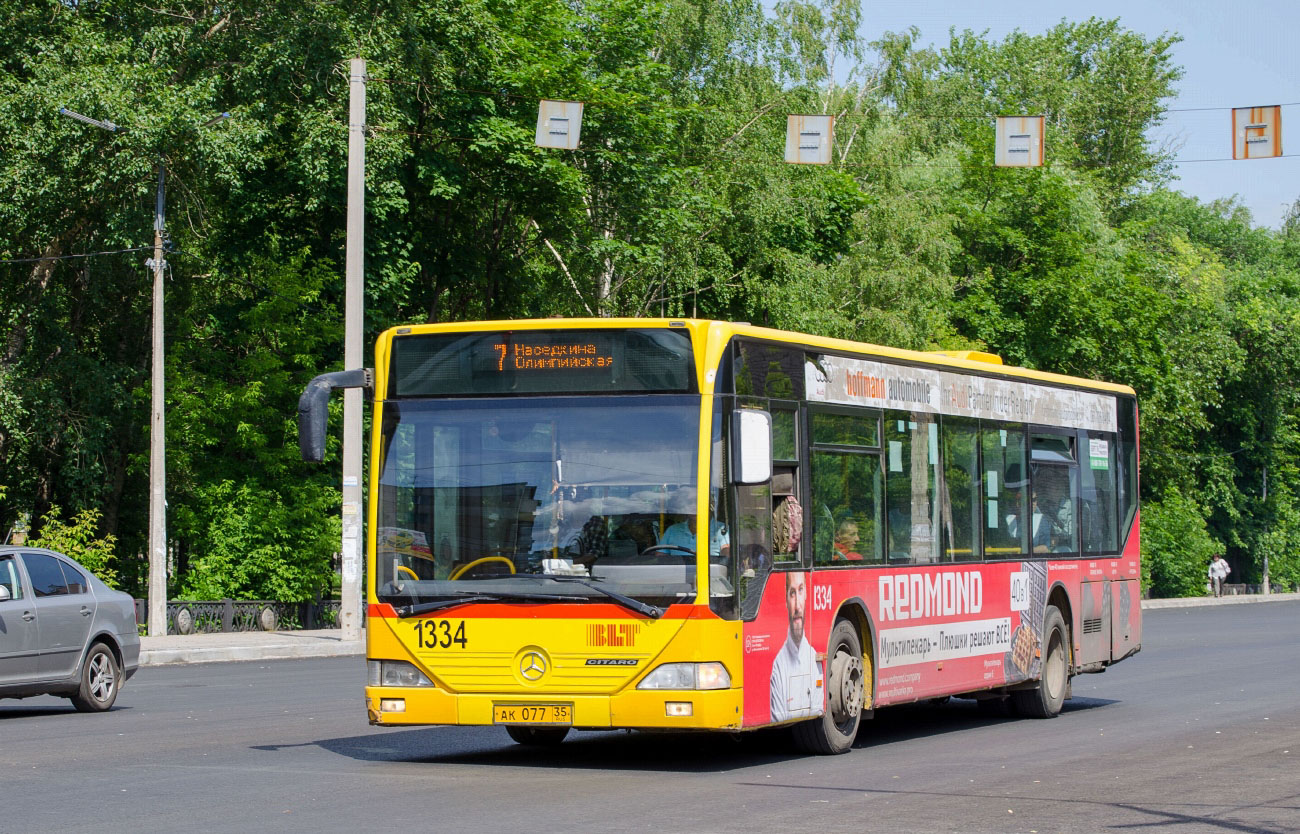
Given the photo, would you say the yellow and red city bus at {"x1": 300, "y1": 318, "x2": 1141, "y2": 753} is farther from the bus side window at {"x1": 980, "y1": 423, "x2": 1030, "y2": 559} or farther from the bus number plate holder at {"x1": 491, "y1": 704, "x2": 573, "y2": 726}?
the bus side window at {"x1": 980, "y1": 423, "x2": 1030, "y2": 559}

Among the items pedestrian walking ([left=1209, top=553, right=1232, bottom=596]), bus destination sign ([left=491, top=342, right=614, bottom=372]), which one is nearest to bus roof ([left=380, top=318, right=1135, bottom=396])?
bus destination sign ([left=491, top=342, right=614, bottom=372])

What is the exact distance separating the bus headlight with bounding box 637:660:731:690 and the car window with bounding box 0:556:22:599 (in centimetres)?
798

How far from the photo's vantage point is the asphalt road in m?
9.82

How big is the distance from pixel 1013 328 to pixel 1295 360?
21.8 m

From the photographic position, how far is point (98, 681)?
18.0m

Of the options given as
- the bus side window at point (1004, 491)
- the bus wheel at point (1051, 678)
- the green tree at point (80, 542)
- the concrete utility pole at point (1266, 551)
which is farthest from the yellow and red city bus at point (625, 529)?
the concrete utility pole at point (1266, 551)

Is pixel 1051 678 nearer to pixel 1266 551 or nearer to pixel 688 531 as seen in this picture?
pixel 688 531

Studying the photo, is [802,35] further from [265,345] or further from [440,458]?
[440,458]

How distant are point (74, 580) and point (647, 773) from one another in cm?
810

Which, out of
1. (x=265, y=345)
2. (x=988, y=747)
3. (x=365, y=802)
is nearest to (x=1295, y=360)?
(x=265, y=345)

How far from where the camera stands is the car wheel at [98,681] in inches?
698

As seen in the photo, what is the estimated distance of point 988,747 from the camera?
14.3m

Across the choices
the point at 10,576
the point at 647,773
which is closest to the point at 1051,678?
the point at 647,773

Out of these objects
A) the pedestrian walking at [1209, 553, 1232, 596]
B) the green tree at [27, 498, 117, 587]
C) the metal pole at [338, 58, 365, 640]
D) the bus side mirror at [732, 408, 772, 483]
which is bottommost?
the pedestrian walking at [1209, 553, 1232, 596]
